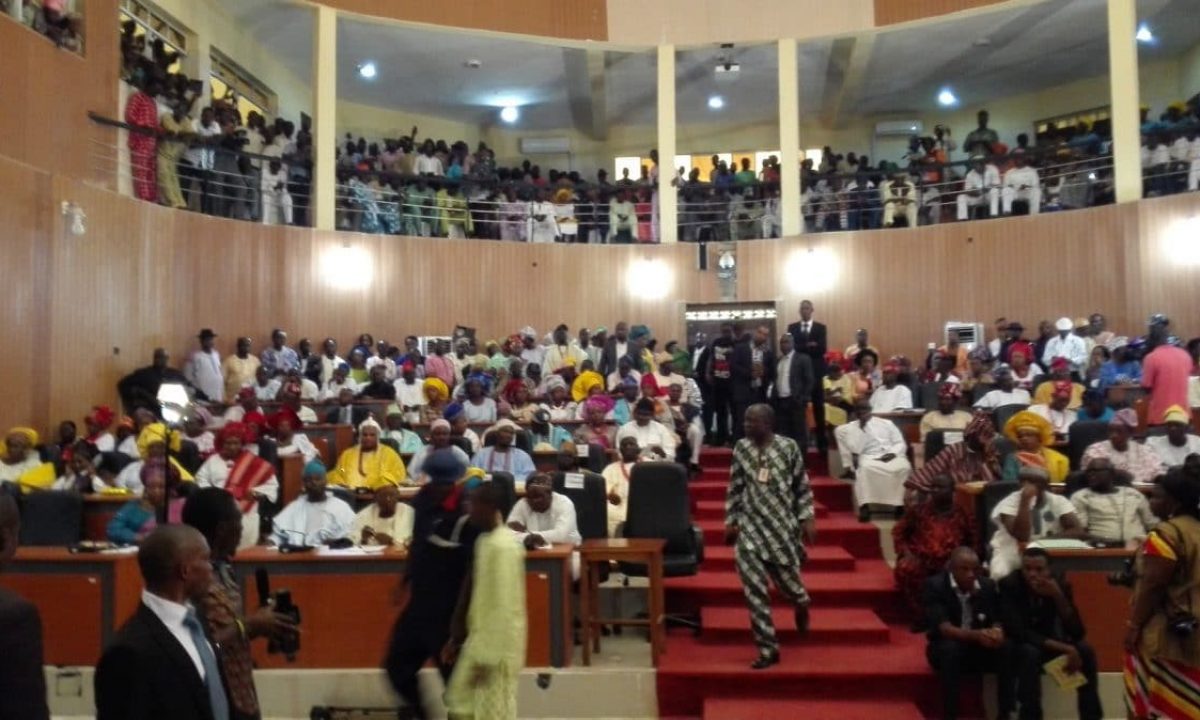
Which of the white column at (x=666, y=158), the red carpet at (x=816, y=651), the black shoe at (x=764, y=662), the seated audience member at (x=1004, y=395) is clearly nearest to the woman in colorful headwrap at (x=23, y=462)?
the red carpet at (x=816, y=651)

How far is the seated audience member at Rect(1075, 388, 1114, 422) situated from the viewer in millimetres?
9758

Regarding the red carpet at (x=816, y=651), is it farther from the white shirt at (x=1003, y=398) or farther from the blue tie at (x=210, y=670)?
the blue tie at (x=210, y=670)

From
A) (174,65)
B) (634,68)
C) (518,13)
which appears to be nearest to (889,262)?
(634,68)

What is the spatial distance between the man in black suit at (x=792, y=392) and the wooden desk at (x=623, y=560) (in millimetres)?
4099

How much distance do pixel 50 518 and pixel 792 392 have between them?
651 cm

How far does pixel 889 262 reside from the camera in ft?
53.0

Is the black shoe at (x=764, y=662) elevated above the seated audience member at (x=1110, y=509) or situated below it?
below

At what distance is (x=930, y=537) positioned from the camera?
7.55 m

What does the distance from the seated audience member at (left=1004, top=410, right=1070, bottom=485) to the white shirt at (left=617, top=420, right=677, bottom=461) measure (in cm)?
294

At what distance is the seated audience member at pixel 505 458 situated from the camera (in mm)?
9273

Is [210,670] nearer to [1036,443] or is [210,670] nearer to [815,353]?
[1036,443]

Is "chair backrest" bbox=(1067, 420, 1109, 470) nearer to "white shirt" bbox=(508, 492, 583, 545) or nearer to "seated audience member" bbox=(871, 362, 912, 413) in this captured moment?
"seated audience member" bbox=(871, 362, 912, 413)

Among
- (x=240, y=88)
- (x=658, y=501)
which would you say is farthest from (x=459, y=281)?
(x=658, y=501)

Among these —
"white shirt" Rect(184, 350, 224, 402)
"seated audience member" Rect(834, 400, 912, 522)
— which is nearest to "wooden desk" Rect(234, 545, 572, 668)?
"seated audience member" Rect(834, 400, 912, 522)
